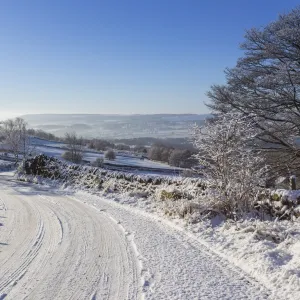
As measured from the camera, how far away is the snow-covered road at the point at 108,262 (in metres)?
4.52

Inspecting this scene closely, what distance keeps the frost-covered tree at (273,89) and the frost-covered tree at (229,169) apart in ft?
12.8

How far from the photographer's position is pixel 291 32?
1206cm

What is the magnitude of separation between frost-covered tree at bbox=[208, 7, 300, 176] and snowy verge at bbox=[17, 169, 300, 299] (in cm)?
586

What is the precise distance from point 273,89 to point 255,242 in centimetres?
876

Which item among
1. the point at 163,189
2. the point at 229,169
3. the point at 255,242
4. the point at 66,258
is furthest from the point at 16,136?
the point at 255,242

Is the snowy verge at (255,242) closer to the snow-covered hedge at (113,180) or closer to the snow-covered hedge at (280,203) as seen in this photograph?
the snow-covered hedge at (280,203)

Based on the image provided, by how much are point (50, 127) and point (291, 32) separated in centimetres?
18599

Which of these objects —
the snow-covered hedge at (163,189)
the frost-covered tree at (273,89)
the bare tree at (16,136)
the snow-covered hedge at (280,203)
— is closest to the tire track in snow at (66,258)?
the snow-covered hedge at (163,189)

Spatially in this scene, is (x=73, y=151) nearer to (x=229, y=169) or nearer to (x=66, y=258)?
(x=229, y=169)

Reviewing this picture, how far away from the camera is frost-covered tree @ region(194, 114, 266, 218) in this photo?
8328 millimetres

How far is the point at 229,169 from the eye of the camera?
28.9 ft

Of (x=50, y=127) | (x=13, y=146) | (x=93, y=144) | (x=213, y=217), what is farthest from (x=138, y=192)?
(x=50, y=127)

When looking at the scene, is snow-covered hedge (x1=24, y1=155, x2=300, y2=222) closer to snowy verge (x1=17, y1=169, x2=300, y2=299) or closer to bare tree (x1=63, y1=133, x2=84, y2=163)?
snowy verge (x1=17, y1=169, x2=300, y2=299)

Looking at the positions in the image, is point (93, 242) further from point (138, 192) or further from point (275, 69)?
point (275, 69)
